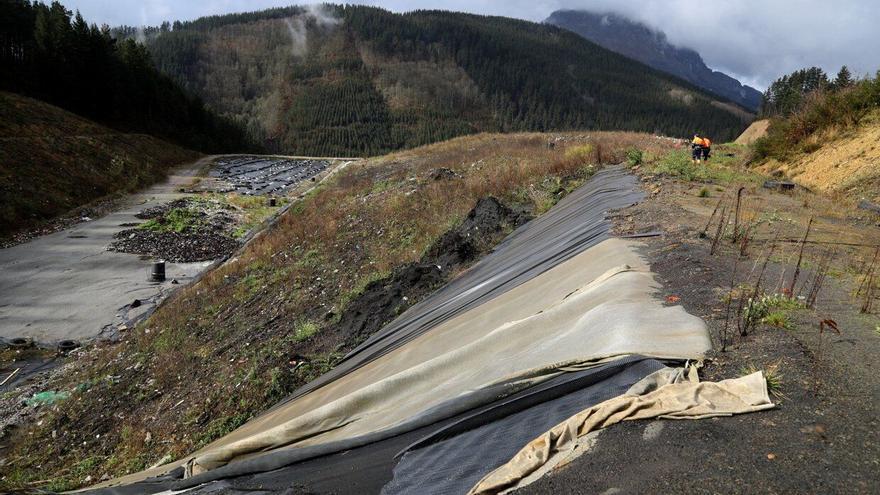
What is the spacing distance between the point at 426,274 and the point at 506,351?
16.2 feet

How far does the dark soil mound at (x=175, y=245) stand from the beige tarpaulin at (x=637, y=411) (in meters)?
17.1

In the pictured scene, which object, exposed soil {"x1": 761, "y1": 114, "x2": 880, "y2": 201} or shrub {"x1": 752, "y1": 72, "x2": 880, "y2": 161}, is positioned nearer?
exposed soil {"x1": 761, "y1": 114, "x2": 880, "y2": 201}

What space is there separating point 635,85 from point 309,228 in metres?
170

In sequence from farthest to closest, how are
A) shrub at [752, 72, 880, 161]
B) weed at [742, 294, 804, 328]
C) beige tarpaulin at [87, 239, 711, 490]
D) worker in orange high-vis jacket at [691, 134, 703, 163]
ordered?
worker in orange high-vis jacket at [691, 134, 703, 163], shrub at [752, 72, 880, 161], weed at [742, 294, 804, 328], beige tarpaulin at [87, 239, 711, 490]

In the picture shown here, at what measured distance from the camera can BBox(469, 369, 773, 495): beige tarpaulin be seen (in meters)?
2.58

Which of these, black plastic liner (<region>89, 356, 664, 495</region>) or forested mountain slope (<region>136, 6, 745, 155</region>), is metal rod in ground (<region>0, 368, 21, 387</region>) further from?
forested mountain slope (<region>136, 6, 745, 155</region>)

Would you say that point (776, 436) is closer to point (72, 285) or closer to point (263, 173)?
point (72, 285)

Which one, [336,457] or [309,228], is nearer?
[336,457]

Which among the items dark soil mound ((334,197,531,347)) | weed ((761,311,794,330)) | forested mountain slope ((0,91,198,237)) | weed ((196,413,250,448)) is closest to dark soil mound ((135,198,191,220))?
forested mountain slope ((0,91,198,237))

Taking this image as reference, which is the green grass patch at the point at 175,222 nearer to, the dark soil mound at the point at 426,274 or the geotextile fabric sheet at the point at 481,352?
the dark soil mound at the point at 426,274

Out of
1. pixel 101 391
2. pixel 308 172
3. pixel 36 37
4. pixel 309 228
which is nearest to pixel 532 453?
pixel 101 391

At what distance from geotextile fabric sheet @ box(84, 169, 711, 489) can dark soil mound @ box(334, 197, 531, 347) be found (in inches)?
49.6

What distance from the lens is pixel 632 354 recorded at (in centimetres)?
329

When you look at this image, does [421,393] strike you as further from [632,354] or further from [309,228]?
[309,228]
